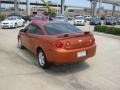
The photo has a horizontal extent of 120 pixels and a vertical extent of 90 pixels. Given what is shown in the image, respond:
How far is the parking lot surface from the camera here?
617 cm

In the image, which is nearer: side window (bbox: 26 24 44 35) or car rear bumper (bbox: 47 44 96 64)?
car rear bumper (bbox: 47 44 96 64)

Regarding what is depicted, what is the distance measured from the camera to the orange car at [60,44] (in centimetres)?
707

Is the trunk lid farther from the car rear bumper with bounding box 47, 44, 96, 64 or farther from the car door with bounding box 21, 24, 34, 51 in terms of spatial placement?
the car door with bounding box 21, 24, 34, 51

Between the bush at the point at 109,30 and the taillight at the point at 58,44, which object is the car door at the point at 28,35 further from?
the bush at the point at 109,30

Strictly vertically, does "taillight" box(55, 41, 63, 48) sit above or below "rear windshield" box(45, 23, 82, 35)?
below

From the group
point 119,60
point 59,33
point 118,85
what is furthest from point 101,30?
point 118,85

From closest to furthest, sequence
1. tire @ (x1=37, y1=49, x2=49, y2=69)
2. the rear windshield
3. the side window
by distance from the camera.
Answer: tire @ (x1=37, y1=49, x2=49, y2=69), the rear windshield, the side window

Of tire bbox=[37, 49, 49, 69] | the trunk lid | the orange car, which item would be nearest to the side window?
the orange car

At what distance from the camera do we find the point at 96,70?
25.0 ft

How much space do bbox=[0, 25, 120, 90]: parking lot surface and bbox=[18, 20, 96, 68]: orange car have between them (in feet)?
1.41

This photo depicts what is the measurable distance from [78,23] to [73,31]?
92.2 ft

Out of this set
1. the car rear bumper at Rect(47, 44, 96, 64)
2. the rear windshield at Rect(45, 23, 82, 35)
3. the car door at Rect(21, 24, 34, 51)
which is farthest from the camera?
the car door at Rect(21, 24, 34, 51)

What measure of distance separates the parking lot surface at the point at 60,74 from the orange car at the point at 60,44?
429 mm

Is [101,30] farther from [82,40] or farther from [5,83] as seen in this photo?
[5,83]
